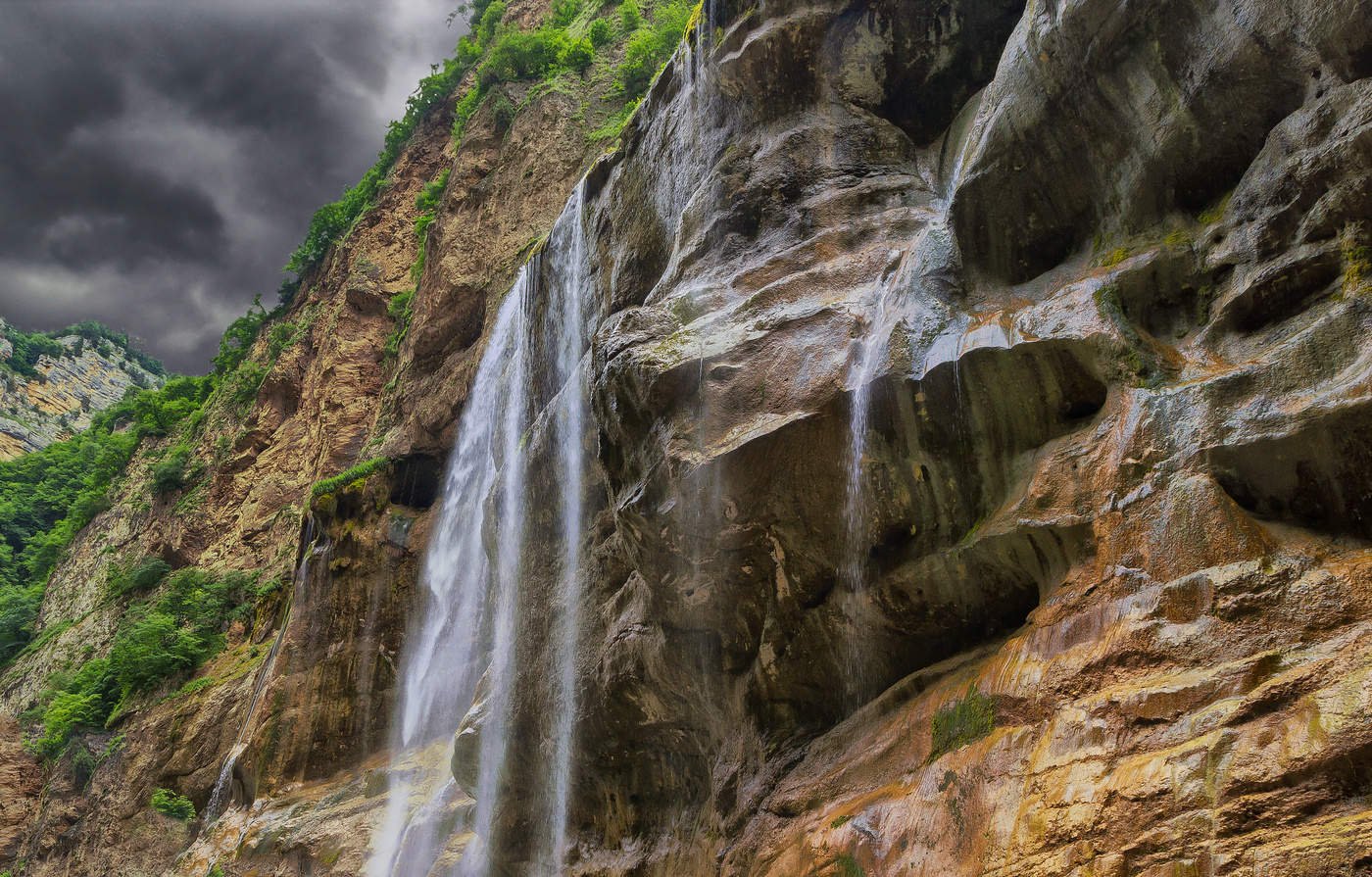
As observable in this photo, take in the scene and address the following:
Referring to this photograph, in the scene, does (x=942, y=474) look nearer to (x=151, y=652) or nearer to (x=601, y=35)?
(x=601, y=35)

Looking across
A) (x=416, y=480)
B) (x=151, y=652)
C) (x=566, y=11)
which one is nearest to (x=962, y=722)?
(x=416, y=480)

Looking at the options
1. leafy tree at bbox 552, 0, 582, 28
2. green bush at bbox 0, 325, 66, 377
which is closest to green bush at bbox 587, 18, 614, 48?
leafy tree at bbox 552, 0, 582, 28

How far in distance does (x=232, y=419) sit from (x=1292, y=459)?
128ft

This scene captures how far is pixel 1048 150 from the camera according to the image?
8.53 m

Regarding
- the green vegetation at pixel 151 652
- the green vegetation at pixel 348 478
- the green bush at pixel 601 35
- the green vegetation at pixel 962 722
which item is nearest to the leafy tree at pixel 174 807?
the green vegetation at pixel 151 652

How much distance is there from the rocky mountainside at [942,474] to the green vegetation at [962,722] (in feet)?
0.11

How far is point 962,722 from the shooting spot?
22.5 ft

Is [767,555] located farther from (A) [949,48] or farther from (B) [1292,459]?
(A) [949,48]

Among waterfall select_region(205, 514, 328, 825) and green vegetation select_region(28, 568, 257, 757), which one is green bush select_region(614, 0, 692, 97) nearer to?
waterfall select_region(205, 514, 328, 825)

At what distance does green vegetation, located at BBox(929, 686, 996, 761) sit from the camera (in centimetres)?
662

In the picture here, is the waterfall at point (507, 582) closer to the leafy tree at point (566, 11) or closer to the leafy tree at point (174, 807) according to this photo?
the leafy tree at point (174, 807)

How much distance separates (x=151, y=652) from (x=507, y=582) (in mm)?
18369

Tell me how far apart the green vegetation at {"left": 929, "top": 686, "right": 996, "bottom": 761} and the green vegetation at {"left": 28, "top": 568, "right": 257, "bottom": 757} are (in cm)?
2588

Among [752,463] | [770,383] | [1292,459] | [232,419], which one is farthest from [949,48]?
[232,419]
